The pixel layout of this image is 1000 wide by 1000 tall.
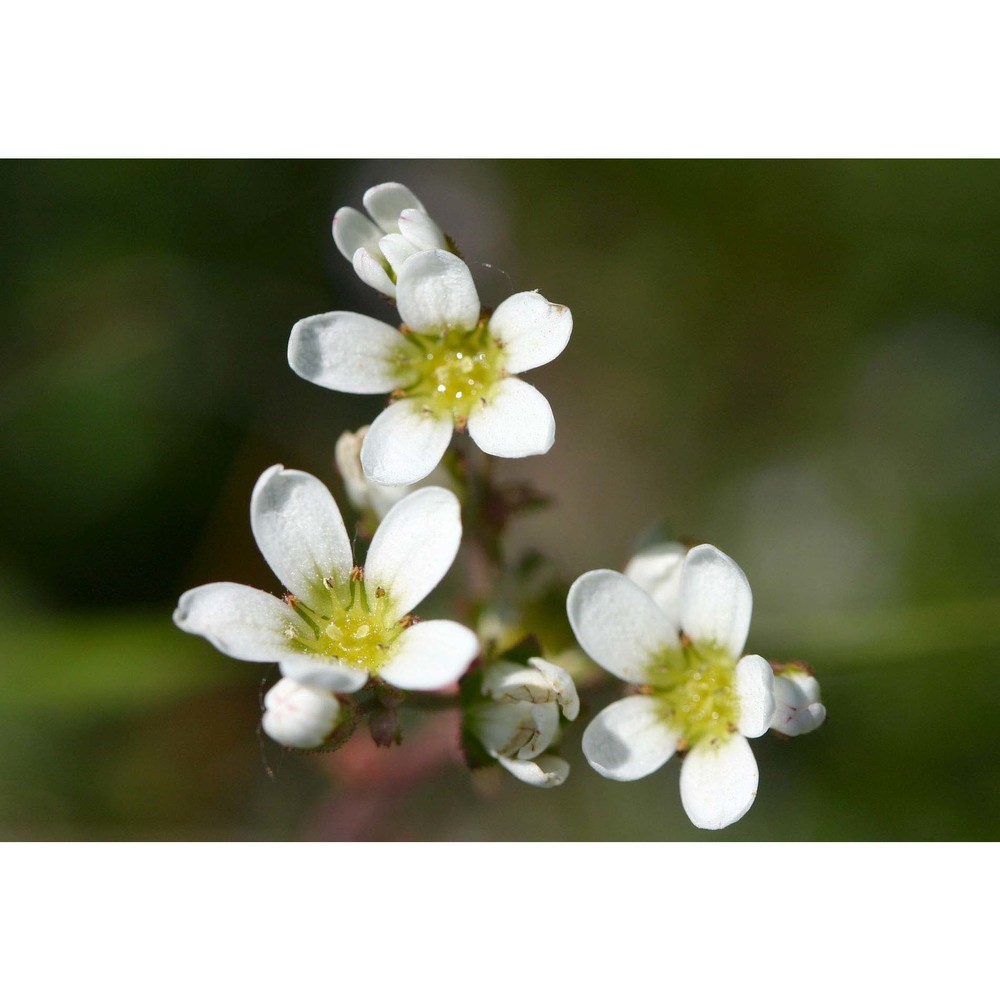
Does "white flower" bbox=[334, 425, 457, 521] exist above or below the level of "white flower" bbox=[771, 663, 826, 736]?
above

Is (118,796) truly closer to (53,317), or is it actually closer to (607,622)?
(53,317)

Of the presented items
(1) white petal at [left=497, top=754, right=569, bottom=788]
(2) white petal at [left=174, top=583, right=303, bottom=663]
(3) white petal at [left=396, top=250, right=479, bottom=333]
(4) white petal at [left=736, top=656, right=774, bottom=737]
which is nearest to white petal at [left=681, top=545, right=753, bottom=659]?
(4) white petal at [left=736, top=656, right=774, bottom=737]

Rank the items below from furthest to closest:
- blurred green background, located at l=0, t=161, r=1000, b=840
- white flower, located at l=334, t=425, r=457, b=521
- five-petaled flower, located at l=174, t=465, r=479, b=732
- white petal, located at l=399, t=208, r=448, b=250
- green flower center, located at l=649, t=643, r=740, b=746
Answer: blurred green background, located at l=0, t=161, r=1000, b=840, white flower, located at l=334, t=425, r=457, b=521, green flower center, located at l=649, t=643, r=740, b=746, white petal, located at l=399, t=208, r=448, b=250, five-petaled flower, located at l=174, t=465, r=479, b=732

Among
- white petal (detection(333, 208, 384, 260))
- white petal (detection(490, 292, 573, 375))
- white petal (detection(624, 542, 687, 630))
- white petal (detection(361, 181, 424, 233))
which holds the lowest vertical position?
white petal (detection(624, 542, 687, 630))

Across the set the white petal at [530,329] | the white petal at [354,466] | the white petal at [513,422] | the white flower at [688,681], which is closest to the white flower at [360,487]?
the white petal at [354,466]

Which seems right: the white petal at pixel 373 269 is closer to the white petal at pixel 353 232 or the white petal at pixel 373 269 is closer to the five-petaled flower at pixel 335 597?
the white petal at pixel 353 232

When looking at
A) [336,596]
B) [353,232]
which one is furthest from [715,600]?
[353,232]

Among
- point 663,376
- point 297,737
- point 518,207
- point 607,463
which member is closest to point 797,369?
point 663,376

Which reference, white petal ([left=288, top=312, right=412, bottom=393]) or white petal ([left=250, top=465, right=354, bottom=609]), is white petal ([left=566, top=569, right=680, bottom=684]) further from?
white petal ([left=288, top=312, right=412, bottom=393])
